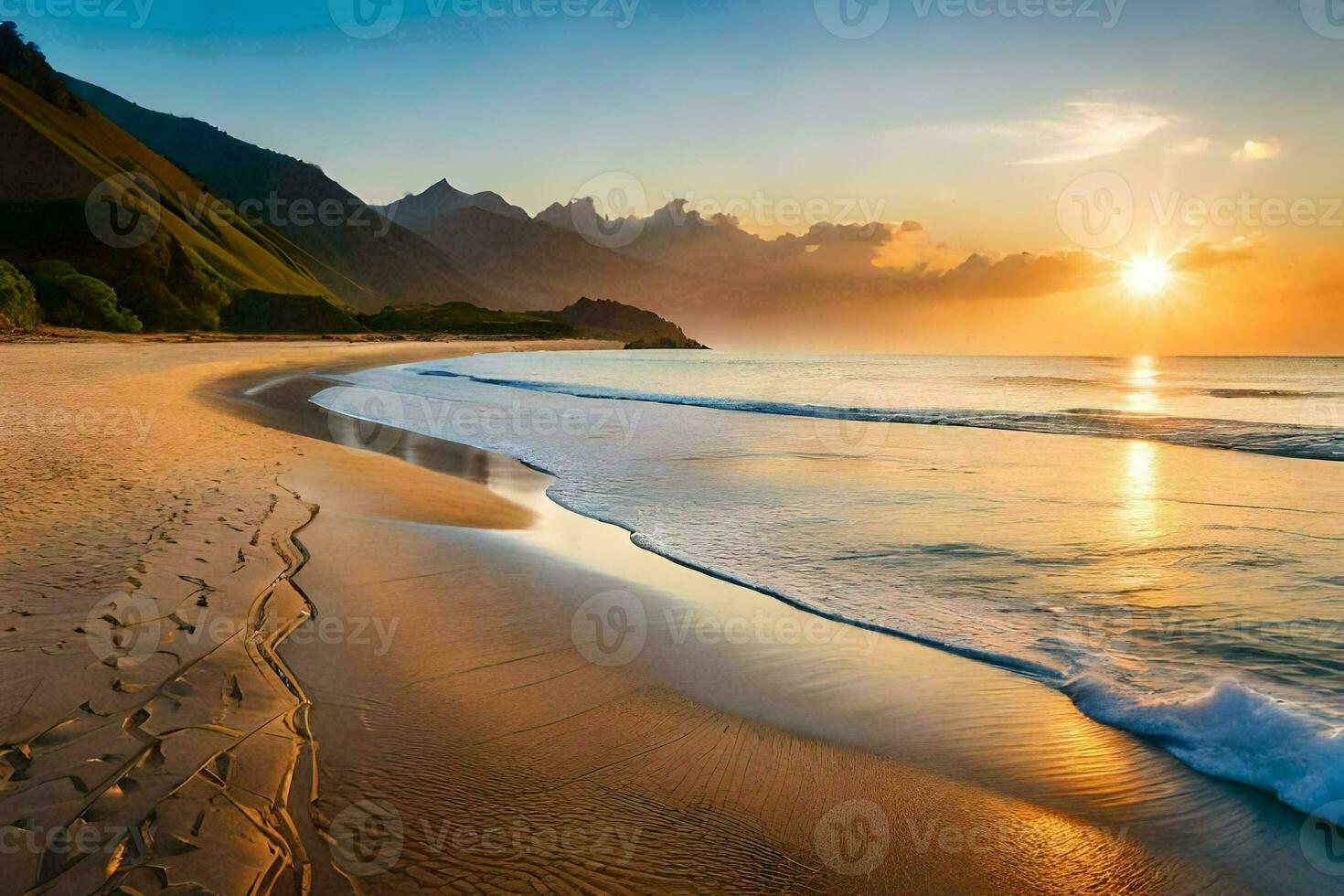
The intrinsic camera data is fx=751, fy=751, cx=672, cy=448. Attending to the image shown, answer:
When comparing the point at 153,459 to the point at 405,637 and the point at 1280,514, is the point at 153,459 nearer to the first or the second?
the point at 405,637

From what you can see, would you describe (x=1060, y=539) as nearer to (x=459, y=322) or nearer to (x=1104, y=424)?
(x=1104, y=424)

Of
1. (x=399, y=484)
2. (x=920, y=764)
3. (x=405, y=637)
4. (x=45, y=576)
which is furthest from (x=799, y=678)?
(x=399, y=484)

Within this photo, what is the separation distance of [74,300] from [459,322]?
96476 millimetres

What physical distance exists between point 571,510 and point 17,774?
7.44 m

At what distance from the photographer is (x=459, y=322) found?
15738 cm

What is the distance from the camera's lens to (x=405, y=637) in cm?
559

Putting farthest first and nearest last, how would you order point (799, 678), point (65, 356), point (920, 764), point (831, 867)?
point (65, 356) < point (799, 678) < point (920, 764) < point (831, 867)

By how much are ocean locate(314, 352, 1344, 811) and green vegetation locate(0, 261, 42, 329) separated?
4590 cm

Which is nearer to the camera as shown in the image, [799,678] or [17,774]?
[17,774]

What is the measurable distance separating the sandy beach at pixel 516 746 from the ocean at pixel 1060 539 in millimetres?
462

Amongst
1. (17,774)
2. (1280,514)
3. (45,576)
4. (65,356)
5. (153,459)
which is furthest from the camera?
(65,356)

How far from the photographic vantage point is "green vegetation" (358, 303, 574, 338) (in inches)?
5817

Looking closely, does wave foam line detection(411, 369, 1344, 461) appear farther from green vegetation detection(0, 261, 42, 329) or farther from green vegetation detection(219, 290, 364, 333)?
green vegetation detection(219, 290, 364, 333)

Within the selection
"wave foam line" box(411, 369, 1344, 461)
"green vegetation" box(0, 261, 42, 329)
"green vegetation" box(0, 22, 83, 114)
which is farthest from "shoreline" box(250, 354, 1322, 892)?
"green vegetation" box(0, 22, 83, 114)
